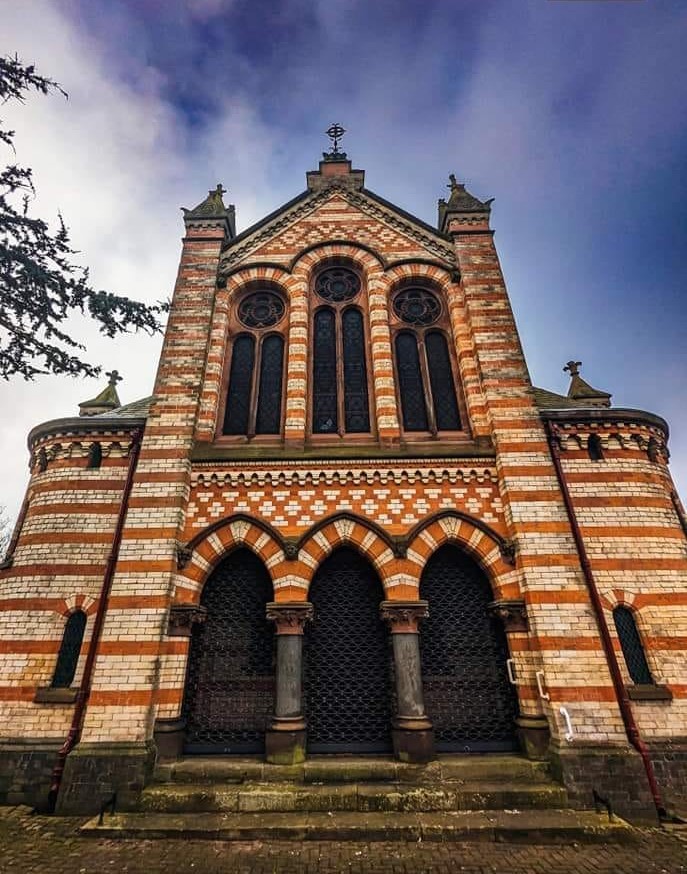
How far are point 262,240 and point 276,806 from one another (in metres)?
13.0

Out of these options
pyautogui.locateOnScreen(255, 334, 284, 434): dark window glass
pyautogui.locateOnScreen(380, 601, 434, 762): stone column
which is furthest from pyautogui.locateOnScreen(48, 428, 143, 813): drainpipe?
pyautogui.locateOnScreen(380, 601, 434, 762): stone column

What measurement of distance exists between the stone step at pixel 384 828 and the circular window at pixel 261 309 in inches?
400

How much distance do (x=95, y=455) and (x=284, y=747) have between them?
22.5ft

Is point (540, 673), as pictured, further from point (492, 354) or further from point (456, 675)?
point (492, 354)


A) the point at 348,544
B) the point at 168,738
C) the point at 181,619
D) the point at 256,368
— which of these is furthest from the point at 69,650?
the point at 256,368

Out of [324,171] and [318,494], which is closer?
[318,494]

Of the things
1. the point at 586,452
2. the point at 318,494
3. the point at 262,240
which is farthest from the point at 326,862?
the point at 262,240

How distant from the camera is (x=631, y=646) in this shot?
800cm

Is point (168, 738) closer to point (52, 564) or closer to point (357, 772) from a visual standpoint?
point (357, 772)

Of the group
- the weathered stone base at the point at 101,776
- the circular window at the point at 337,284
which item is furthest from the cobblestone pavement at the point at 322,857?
the circular window at the point at 337,284

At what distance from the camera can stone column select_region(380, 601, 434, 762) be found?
24.8 feet

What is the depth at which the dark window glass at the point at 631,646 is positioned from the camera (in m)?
7.79

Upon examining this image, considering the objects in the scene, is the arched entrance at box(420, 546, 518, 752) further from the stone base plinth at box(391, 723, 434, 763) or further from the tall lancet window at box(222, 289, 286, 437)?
the tall lancet window at box(222, 289, 286, 437)

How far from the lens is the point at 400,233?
13.0 metres
